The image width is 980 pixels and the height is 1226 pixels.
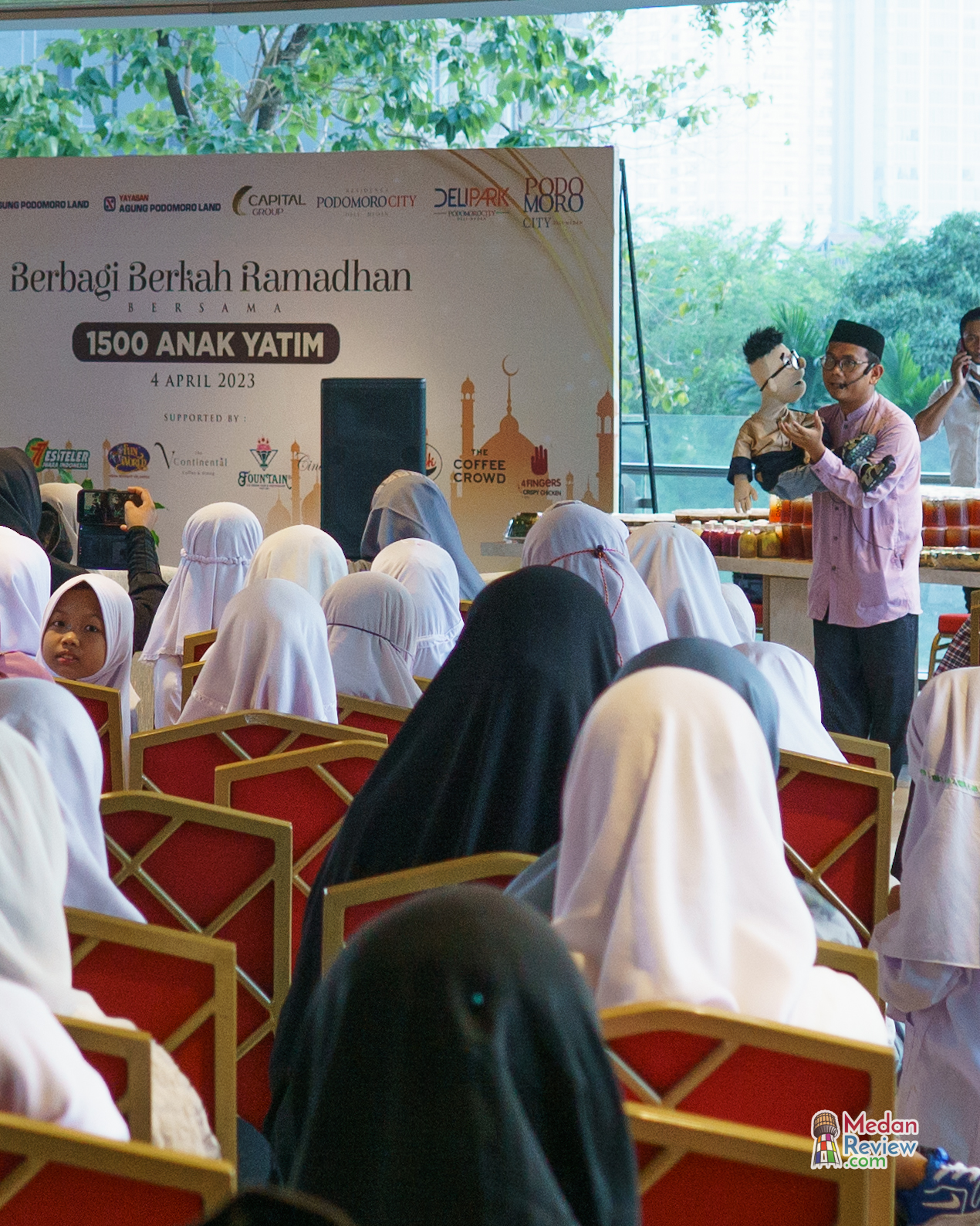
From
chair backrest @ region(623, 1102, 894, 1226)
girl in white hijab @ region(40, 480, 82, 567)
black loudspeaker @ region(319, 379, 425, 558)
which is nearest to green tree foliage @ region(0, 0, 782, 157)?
black loudspeaker @ region(319, 379, 425, 558)

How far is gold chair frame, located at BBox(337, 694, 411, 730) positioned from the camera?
3.21 meters

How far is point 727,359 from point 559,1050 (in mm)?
14143

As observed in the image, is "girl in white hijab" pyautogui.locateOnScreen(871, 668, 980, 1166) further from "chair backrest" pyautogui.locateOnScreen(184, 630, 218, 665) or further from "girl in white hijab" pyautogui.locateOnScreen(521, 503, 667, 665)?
"chair backrest" pyautogui.locateOnScreen(184, 630, 218, 665)

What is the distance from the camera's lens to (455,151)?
7500 mm

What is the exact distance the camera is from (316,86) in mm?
11328

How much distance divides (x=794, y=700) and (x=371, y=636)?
1313 millimetres

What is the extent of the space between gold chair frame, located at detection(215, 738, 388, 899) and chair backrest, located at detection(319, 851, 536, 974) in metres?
0.64

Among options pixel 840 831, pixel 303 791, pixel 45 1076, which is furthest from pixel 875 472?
pixel 45 1076

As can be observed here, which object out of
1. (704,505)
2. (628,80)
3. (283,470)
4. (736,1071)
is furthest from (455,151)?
(736,1071)

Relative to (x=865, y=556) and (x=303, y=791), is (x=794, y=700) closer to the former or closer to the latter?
(x=303, y=791)

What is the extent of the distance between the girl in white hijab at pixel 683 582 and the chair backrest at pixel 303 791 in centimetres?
186

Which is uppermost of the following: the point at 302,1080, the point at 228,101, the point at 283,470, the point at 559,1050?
the point at 228,101

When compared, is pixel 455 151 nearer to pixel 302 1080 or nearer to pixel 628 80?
pixel 628 80

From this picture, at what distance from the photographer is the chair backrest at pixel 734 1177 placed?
1.20m
